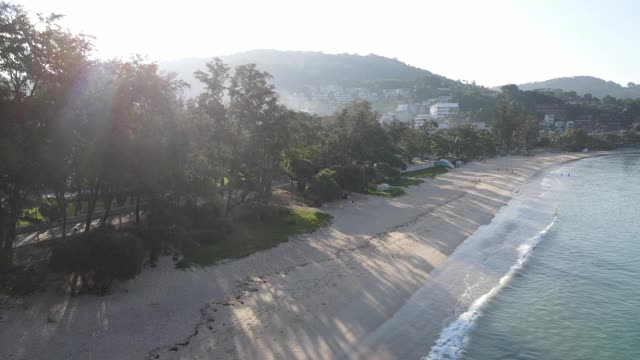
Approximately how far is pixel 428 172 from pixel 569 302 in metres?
53.5

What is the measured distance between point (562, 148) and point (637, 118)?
7690 cm

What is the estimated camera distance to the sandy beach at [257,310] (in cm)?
1508

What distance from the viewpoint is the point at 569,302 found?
2186 cm

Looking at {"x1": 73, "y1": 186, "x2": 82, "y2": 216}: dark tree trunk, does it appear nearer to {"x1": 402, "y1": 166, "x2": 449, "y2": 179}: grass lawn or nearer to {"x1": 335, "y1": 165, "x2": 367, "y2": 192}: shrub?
{"x1": 335, "y1": 165, "x2": 367, "y2": 192}: shrub

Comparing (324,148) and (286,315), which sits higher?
(324,148)

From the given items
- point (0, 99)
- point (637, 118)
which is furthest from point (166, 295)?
point (637, 118)

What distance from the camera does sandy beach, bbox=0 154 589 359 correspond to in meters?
15.1

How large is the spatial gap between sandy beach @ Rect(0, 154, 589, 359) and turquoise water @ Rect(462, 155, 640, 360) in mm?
2050

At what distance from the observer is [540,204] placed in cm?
4953

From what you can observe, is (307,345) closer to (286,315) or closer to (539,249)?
(286,315)

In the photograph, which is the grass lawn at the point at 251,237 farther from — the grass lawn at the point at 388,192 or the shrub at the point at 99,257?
the grass lawn at the point at 388,192

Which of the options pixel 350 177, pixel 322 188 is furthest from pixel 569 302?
pixel 350 177

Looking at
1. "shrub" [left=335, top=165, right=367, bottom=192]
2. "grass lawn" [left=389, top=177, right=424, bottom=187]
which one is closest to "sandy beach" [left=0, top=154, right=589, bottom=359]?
"shrub" [left=335, top=165, right=367, bottom=192]

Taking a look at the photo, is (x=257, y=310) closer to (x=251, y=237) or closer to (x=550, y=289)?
(x=251, y=237)
